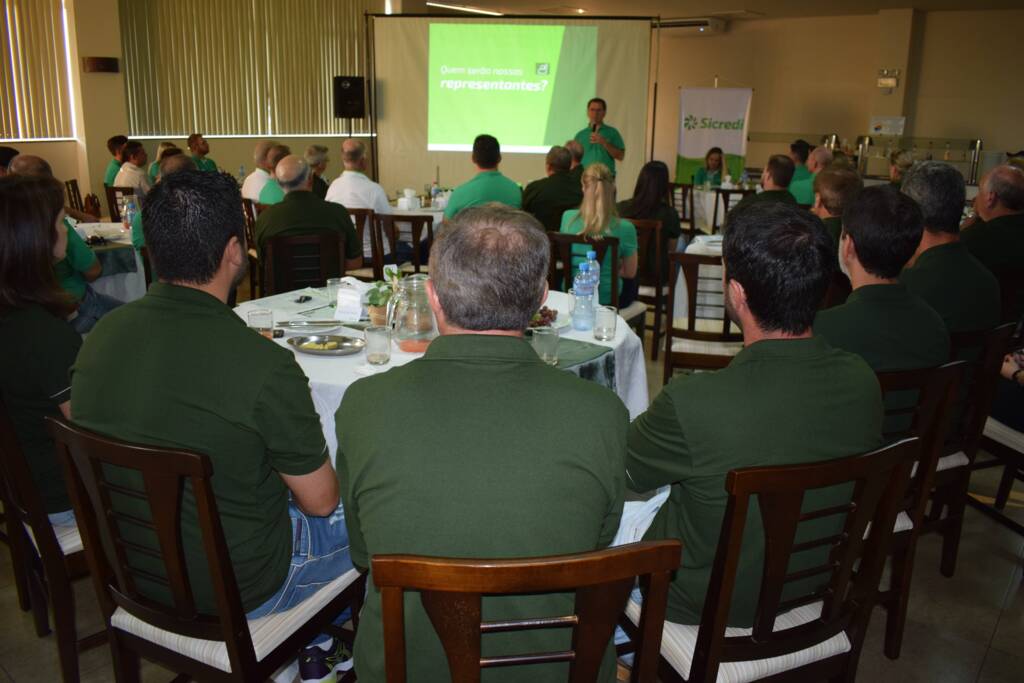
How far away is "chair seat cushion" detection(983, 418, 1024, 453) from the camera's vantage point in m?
2.87

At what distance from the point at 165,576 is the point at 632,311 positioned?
10.9ft

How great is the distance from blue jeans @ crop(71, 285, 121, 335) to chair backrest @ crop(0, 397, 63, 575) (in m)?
1.94

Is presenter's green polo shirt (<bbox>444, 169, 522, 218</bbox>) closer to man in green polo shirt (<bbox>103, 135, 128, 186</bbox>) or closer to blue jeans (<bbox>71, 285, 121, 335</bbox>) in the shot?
blue jeans (<bbox>71, 285, 121, 335</bbox>)

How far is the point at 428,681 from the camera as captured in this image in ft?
4.07

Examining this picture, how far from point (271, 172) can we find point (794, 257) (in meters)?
5.85

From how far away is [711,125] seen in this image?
12062mm

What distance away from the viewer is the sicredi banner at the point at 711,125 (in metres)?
11.8

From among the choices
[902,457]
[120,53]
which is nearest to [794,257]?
[902,457]

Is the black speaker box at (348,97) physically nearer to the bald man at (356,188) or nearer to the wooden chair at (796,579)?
the bald man at (356,188)

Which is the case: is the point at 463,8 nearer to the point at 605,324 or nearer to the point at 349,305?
the point at 349,305

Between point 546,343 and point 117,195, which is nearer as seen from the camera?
point 546,343

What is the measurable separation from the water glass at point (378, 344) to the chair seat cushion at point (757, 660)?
3.89ft

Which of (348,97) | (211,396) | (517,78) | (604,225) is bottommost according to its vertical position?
(211,396)

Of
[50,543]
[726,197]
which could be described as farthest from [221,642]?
[726,197]
